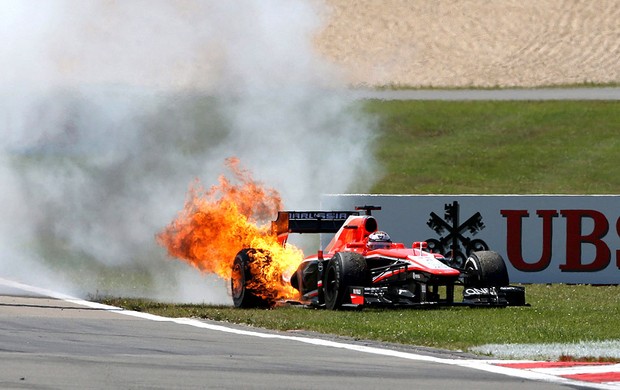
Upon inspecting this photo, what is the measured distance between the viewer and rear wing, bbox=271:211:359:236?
23.1 meters

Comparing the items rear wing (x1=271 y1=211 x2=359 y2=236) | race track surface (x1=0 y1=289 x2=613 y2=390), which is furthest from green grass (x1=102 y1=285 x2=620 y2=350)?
rear wing (x1=271 y1=211 x2=359 y2=236)

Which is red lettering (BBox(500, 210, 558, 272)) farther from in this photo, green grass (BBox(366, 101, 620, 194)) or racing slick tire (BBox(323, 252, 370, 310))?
green grass (BBox(366, 101, 620, 194))

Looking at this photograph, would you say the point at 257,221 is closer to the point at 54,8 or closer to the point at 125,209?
the point at 54,8

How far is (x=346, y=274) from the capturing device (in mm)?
20891

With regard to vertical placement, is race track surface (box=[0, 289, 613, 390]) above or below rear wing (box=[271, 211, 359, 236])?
below

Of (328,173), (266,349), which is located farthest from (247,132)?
(266,349)

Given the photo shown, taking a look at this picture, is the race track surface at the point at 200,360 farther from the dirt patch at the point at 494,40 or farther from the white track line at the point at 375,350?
the dirt patch at the point at 494,40

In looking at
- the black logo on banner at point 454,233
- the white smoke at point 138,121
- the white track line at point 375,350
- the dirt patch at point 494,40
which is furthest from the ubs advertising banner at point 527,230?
the dirt patch at point 494,40

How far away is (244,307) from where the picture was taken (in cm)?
2219

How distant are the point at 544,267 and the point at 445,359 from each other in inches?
535

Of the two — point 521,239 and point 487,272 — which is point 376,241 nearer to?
point 487,272

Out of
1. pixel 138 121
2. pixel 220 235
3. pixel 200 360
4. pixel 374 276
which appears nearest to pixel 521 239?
pixel 374 276

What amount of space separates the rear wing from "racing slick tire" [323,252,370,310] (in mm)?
1997

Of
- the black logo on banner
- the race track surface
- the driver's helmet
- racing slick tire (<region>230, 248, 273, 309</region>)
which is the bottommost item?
the race track surface
